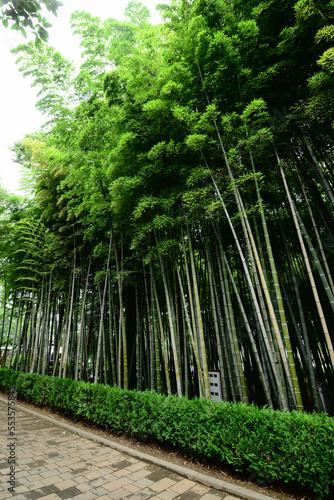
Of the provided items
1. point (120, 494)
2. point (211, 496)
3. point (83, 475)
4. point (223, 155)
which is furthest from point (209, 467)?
point (223, 155)

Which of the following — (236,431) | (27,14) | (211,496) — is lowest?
(211,496)

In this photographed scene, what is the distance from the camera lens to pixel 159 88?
3.14 meters

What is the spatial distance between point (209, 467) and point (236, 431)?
0.52 m

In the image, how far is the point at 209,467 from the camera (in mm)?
2387

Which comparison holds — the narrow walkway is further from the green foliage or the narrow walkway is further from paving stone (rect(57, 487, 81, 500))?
the green foliage

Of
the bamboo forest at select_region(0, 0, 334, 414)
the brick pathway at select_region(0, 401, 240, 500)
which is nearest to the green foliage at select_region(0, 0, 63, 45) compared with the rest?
the bamboo forest at select_region(0, 0, 334, 414)

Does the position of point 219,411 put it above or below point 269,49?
below

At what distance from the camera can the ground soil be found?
1.91 metres

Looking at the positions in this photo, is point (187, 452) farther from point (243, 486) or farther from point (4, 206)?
point (4, 206)

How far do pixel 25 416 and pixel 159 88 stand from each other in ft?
18.4

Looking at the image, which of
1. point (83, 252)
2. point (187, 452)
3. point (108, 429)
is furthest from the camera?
point (83, 252)

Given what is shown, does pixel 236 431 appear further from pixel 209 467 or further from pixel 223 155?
pixel 223 155

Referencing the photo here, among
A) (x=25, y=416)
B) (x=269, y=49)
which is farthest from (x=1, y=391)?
(x=269, y=49)

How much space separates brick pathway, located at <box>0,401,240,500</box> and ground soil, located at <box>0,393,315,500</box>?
0.19 meters
